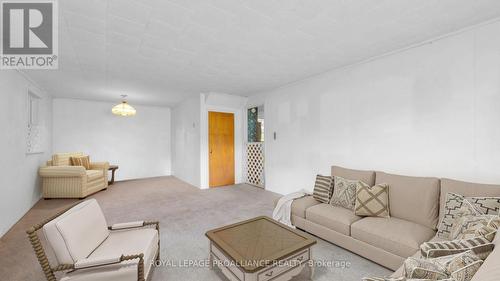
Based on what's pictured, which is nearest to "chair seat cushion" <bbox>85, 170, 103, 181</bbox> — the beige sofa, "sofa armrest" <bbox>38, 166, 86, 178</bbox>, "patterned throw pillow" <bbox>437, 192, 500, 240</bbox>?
"sofa armrest" <bbox>38, 166, 86, 178</bbox>

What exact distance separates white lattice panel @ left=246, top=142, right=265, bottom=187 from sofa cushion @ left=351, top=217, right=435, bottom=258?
336 centimetres

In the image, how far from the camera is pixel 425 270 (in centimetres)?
105

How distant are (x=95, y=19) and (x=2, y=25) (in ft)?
3.23

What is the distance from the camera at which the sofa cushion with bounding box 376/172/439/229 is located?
214 cm

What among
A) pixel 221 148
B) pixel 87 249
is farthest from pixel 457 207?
pixel 221 148

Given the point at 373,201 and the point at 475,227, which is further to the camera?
the point at 373,201

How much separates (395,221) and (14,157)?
527cm

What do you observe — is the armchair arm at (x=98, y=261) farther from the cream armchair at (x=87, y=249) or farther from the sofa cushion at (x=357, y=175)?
the sofa cushion at (x=357, y=175)

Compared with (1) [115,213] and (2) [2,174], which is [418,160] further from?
(2) [2,174]

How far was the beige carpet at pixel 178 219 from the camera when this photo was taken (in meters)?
1.98

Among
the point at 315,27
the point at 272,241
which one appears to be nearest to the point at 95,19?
the point at 315,27

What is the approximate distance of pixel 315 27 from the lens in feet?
7.54

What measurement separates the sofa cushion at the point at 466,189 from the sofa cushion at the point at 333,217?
821mm

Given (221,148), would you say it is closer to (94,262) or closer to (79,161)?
(79,161)
